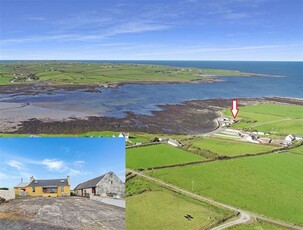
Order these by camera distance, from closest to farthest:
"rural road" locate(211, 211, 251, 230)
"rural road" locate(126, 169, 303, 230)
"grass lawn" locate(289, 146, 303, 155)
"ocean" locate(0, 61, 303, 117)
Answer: "rural road" locate(211, 211, 251, 230) < "rural road" locate(126, 169, 303, 230) < "grass lawn" locate(289, 146, 303, 155) < "ocean" locate(0, 61, 303, 117)

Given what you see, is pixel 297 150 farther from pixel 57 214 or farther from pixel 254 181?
pixel 57 214

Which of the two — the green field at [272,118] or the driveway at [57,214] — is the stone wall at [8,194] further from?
the green field at [272,118]

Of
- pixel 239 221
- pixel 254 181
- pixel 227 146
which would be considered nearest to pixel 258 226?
pixel 239 221

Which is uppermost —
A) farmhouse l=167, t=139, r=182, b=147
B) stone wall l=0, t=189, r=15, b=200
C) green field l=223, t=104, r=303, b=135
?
stone wall l=0, t=189, r=15, b=200

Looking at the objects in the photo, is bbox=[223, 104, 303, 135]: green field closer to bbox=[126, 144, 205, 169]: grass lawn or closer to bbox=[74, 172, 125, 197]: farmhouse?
bbox=[126, 144, 205, 169]: grass lawn


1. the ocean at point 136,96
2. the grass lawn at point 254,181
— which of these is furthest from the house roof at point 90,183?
the ocean at point 136,96

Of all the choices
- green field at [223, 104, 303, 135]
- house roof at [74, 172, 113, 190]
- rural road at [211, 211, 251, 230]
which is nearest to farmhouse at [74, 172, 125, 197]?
house roof at [74, 172, 113, 190]
